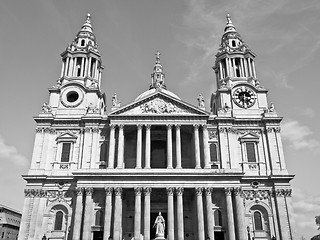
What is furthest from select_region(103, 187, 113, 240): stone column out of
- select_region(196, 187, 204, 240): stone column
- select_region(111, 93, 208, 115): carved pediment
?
select_region(111, 93, 208, 115): carved pediment

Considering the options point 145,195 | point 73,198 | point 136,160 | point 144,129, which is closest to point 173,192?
point 145,195

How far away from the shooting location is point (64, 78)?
44.3 m

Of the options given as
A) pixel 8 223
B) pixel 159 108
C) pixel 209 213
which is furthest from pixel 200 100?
pixel 8 223

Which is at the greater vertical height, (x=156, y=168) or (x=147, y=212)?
(x=156, y=168)

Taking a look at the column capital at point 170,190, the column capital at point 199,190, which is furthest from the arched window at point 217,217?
the column capital at point 170,190

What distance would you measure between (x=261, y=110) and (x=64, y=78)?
25849 mm

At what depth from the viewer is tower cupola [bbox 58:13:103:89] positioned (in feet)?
146

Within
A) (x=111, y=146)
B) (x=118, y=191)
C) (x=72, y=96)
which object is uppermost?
(x=72, y=96)

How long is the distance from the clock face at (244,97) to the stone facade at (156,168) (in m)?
0.14

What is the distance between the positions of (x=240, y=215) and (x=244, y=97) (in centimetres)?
1583

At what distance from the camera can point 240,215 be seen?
3400cm

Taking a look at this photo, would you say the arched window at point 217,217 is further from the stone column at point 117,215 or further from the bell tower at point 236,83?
the bell tower at point 236,83

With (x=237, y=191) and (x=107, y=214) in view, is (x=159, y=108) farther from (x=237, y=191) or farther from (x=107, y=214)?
(x=107, y=214)

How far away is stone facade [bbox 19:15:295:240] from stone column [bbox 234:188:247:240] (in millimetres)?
104
